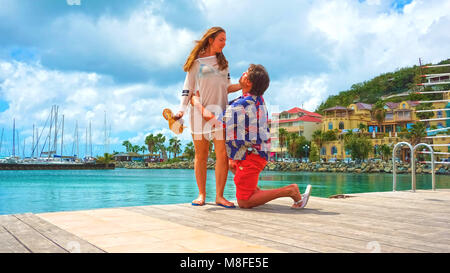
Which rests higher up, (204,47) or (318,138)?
(318,138)

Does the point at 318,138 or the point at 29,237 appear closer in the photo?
the point at 29,237

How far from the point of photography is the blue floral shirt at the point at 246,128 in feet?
11.8

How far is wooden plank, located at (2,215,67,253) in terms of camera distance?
192cm

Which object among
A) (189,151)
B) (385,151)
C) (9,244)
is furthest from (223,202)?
(189,151)

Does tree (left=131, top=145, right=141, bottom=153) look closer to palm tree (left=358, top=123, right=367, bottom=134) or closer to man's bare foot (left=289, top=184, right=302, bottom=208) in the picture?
palm tree (left=358, top=123, right=367, bottom=134)

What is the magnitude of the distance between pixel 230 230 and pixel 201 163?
5.11ft

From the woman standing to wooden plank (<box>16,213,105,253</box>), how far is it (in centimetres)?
158

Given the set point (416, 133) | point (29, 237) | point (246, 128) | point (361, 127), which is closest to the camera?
point (29, 237)

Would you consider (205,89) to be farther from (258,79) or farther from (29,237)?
(29,237)

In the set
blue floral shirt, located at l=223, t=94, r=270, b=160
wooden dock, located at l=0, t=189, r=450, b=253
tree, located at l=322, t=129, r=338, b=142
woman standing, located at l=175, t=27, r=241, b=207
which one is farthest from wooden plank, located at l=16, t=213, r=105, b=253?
tree, located at l=322, t=129, r=338, b=142

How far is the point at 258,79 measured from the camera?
3725 mm

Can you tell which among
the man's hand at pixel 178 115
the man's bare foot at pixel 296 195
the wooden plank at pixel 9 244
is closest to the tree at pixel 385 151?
the man's bare foot at pixel 296 195
